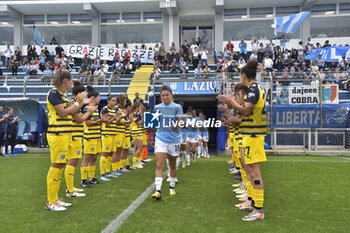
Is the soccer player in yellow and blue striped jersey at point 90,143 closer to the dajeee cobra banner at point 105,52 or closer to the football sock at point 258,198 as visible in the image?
the football sock at point 258,198

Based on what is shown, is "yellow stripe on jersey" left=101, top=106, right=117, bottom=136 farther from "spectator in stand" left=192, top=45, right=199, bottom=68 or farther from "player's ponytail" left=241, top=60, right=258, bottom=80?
"spectator in stand" left=192, top=45, right=199, bottom=68

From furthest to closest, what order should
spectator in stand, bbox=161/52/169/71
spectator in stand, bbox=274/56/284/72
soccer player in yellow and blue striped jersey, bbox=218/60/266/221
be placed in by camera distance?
spectator in stand, bbox=161/52/169/71 → spectator in stand, bbox=274/56/284/72 → soccer player in yellow and blue striped jersey, bbox=218/60/266/221

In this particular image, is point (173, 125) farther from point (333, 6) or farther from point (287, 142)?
point (333, 6)

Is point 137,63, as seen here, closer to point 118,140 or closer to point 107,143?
point 118,140

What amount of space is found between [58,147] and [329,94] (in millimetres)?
13237

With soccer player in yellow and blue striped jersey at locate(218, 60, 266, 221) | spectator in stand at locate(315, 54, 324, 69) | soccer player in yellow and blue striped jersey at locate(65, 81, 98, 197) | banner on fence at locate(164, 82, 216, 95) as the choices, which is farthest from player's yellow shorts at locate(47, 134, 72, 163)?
spectator in stand at locate(315, 54, 324, 69)

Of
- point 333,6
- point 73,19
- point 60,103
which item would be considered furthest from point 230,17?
point 60,103

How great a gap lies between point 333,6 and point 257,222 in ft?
88.9

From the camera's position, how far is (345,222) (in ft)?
14.3

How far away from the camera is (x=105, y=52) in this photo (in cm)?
2283

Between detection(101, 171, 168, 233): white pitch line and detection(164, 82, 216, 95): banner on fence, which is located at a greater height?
detection(164, 82, 216, 95): banner on fence

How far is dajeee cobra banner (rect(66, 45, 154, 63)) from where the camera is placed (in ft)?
A: 74.3

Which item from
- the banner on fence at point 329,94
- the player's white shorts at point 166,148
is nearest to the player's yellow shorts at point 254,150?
the player's white shorts at point 166,148

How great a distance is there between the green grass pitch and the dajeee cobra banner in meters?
15.5
